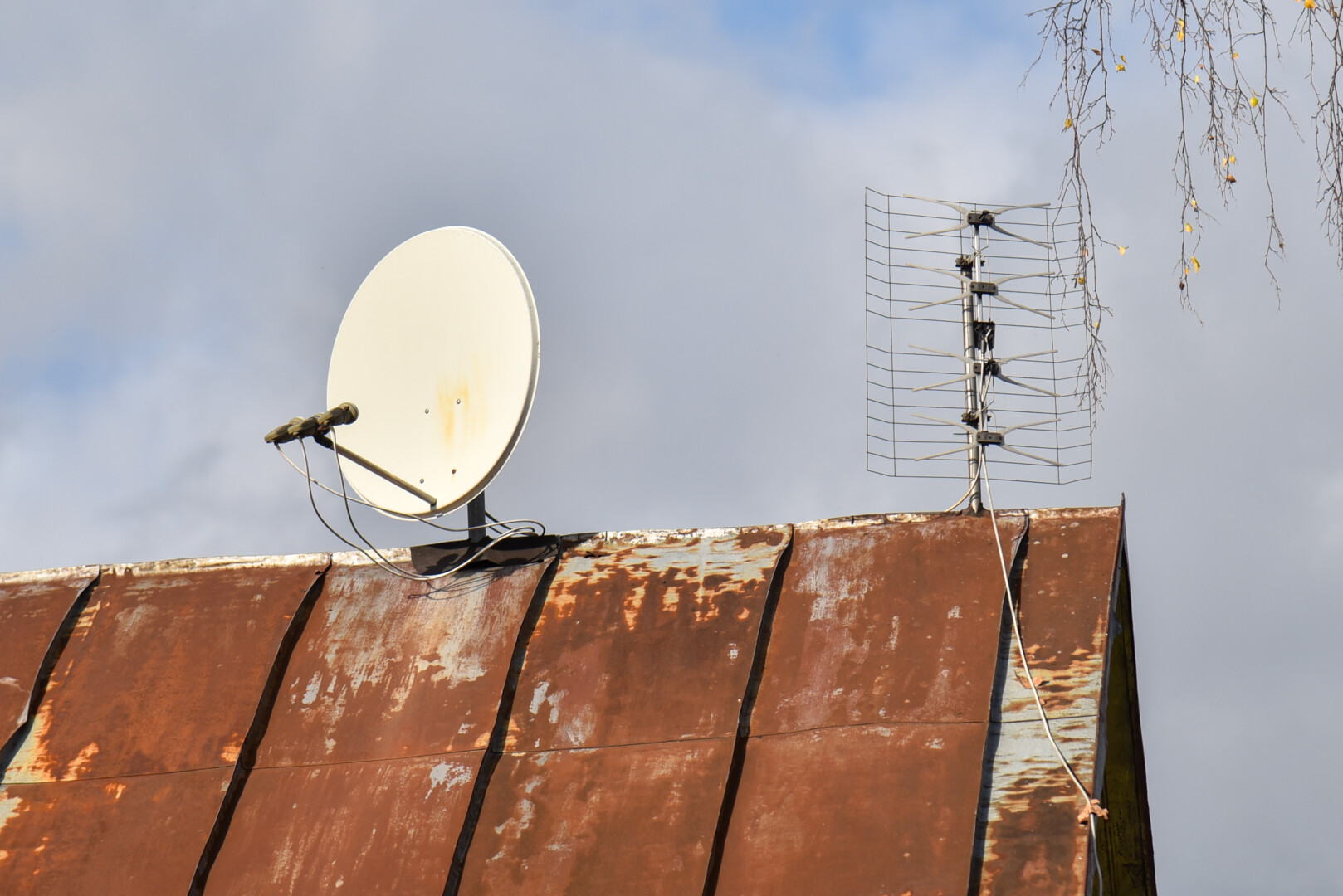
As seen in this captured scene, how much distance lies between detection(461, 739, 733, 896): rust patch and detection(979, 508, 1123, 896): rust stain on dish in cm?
127

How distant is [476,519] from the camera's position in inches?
336

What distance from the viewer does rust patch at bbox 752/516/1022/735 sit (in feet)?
22.4

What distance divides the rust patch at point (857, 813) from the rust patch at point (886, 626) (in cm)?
15

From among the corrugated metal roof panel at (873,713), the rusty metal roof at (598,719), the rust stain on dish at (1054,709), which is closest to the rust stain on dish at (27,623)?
the rusty metal roof at (598,719)

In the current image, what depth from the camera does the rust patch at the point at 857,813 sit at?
611 cm

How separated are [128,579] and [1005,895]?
5500 millimetres

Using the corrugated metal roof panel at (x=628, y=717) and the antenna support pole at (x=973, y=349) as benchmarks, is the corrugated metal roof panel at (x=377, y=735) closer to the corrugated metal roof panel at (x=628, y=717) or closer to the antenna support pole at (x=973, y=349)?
the corrugated metal roof panel at (x=628, y=717)

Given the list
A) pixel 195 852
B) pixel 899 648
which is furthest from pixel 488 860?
pixel 899 648

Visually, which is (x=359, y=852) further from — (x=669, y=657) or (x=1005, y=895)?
(x=1005, y=895)

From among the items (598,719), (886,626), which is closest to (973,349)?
(886,626)

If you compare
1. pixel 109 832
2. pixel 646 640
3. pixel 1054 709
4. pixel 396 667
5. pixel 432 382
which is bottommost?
pixel 109 832

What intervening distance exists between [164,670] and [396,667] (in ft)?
4.44

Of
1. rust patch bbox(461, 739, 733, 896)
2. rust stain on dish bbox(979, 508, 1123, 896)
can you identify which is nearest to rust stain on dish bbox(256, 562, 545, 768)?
rust patch bbox(461, 739, 733, 896)

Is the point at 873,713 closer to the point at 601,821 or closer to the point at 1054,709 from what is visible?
the point at 1054,709
